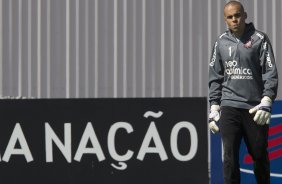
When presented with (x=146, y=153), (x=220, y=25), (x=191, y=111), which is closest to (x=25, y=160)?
(x=146, y=153)

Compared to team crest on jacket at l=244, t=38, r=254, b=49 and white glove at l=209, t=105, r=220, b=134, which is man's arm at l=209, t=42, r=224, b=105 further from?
team crest on jacket at l=244, t=38, r=254, b=49

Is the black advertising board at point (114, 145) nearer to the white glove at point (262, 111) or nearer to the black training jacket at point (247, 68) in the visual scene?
the black training jacket at point (247, 68)

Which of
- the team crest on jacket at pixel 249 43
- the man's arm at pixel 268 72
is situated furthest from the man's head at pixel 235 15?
the man's arm at pixel 268 72

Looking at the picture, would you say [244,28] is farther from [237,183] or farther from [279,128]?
[279,128]

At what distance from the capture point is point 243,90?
5691 mm

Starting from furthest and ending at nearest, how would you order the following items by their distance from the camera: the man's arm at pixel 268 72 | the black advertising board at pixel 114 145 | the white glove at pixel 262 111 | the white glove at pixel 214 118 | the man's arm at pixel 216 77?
1. the black advertising board at pixel 114 145
2. the man's arm at pixel 216 77
3. the white glove at pixel 214 118
4. the man's arm at pixel 268 72
5. the white glove at pixel 262 111

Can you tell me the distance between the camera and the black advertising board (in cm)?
724

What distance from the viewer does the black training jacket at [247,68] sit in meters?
5.66

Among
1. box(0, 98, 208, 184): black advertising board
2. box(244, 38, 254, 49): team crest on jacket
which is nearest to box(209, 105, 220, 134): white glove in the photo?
box(244, 38, 254, 49): team crest on jacket

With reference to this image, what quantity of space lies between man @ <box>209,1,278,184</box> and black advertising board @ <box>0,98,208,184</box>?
1.51 metres

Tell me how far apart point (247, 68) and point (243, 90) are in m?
0.16

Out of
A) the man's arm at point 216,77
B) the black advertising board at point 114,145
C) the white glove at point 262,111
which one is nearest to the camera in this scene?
the white glove at point 262,111

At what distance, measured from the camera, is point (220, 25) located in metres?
8.64

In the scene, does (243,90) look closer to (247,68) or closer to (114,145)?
(247,68)
